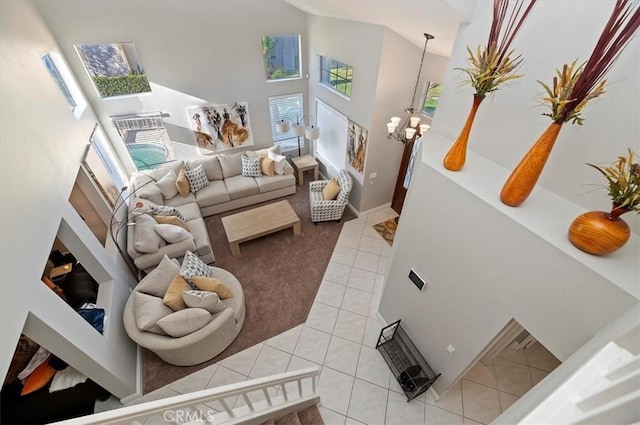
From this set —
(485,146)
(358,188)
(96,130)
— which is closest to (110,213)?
(96,130)

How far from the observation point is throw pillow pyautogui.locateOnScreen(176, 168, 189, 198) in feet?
17.8

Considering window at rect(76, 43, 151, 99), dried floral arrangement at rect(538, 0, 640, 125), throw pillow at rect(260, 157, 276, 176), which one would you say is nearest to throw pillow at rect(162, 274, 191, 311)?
throw pillow at rect(260, 157, 276, 176)

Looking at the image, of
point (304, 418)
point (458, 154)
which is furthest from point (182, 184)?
point (458, 154)

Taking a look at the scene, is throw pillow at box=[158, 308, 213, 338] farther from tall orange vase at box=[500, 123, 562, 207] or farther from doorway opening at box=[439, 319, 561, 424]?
tall orange vase at box=[500, 123, 562, 207]

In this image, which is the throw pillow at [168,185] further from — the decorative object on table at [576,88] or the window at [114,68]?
the decorative object on table at [576,88]

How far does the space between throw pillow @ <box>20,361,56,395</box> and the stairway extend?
7.56 feet

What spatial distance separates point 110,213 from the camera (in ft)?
14.0

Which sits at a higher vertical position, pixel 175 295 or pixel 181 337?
pixel 175 295

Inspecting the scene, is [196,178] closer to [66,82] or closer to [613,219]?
[66,82]

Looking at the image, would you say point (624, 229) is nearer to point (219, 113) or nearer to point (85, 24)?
point (219, 113)

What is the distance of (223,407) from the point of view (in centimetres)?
195

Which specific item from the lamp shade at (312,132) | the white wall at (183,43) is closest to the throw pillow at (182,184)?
the white wall at (183,43)

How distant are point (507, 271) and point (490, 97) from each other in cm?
137

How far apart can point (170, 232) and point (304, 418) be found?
318 cm
